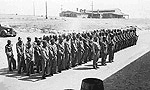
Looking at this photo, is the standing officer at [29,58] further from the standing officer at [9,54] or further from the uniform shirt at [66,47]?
the uniform shirt at [66,47]

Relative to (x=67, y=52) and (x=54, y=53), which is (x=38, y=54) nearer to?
(x=54, y=53)

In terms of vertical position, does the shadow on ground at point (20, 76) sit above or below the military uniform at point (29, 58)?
below

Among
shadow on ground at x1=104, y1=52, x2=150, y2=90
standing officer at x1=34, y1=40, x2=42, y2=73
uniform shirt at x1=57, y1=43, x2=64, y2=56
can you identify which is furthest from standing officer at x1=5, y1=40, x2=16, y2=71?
shadow on ground at x1=104, y1=52, x2=150, y2=90

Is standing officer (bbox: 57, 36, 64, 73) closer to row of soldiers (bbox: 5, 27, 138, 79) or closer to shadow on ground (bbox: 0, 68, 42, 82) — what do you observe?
row of soldiers (bbox: 5, 27, 138, 79)

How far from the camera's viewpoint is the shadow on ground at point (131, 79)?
7973 millimetres

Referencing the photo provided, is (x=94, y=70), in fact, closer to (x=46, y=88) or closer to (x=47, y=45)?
(x=47, y=45)

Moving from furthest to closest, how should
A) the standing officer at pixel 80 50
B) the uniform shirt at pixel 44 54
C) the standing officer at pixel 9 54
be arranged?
the standing officer at pixel 80 50 < the standing officer at pixel 9 54 < the uniform shirt at pixel 44 54

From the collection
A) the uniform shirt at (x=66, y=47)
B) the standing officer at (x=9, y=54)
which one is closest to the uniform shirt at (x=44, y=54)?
the uniform shirt at (x=66, y=47)

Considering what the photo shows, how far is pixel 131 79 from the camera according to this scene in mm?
8891

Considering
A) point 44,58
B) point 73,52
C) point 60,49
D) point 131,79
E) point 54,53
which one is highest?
point 60,49

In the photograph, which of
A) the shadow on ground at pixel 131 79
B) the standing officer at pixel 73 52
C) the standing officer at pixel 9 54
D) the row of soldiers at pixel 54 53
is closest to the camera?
the shadow on ground at pixel 131 79

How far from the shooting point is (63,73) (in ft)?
32.0

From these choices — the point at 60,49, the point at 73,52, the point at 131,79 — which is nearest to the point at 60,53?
the point at 60,49

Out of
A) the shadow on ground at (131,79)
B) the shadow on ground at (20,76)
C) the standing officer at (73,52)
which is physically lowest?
the shadow on ground at (131,79)
